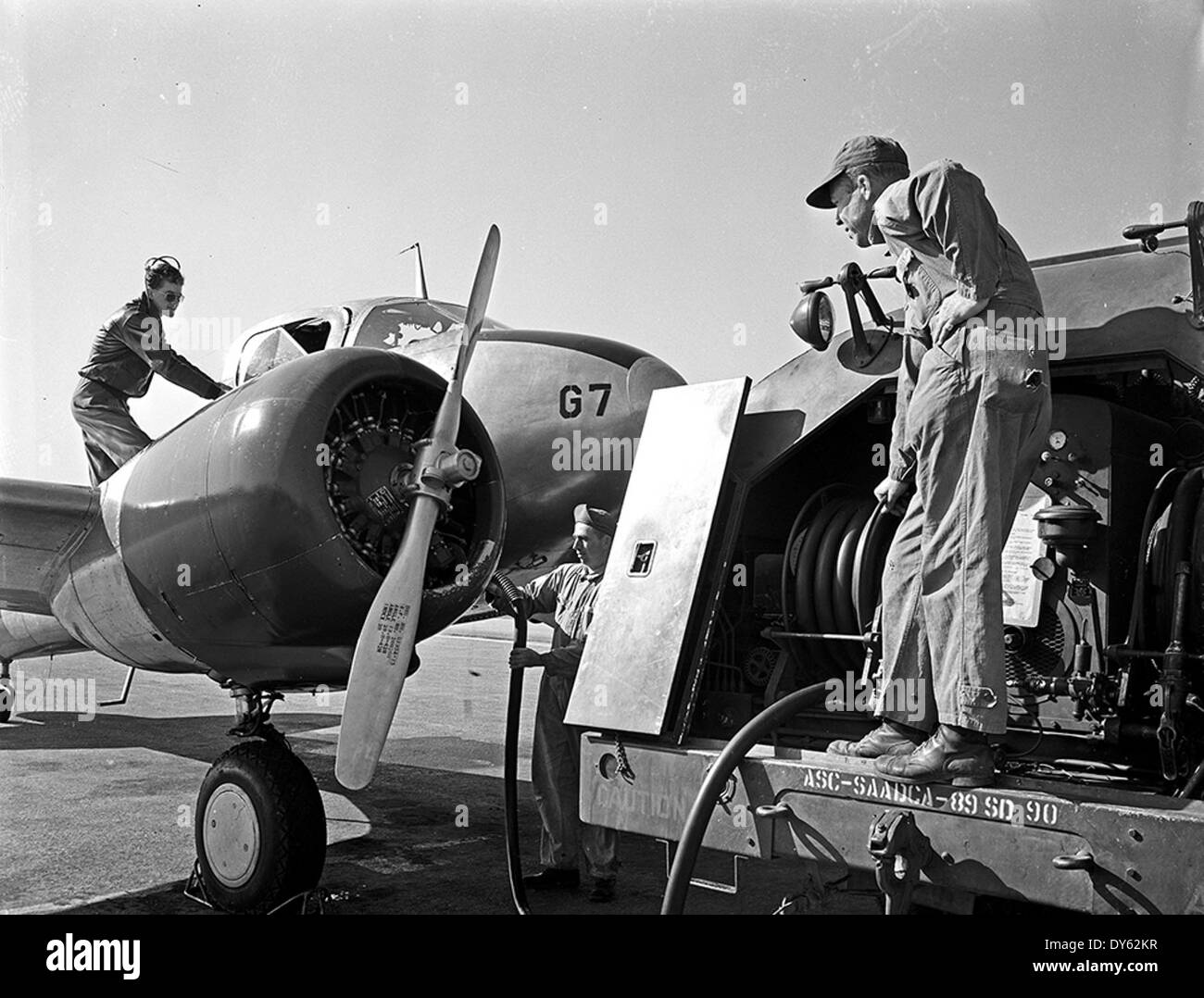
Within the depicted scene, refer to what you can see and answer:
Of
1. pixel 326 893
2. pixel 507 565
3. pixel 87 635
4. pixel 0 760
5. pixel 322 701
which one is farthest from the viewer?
pixel 322 701

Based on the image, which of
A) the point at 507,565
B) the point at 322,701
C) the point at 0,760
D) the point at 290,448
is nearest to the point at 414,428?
the point at 290,448

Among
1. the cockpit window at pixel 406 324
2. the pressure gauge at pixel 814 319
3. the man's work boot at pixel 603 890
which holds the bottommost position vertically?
the man's work boot at pixel 603 890

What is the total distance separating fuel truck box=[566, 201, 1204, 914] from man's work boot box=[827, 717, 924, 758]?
0.20 ft

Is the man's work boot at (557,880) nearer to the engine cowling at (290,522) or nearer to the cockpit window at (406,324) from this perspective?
the engine cowling at (290,522)

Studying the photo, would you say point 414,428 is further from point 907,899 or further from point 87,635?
point 907,899

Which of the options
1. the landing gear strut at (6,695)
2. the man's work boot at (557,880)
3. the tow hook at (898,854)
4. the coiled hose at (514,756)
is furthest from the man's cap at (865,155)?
the landing gear strut at (6,695)

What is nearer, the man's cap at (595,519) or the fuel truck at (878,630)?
the fuel truck at (878,630)

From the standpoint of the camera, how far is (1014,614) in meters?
3.55

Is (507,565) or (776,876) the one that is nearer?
(776,876)

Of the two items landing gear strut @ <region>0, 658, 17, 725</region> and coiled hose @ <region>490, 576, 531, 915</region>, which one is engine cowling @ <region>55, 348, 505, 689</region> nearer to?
coiled hose @ <region>490, 576, 531, 915</region>

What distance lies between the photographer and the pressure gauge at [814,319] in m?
3.70

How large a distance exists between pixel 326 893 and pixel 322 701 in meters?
11.8

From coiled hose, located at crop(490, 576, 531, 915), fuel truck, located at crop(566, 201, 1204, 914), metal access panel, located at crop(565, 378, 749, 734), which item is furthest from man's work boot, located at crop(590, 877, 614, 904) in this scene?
→ metal access panel, located at crop(565, 378, 749, 734)

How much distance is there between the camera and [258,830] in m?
5.14
